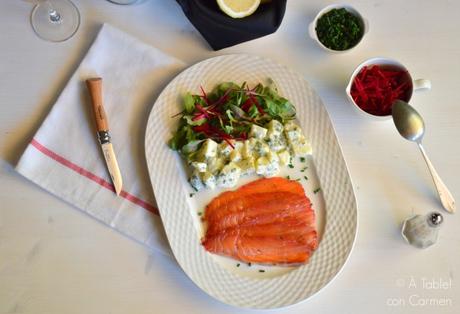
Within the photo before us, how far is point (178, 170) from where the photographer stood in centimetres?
142

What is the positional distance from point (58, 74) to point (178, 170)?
0.45 metres

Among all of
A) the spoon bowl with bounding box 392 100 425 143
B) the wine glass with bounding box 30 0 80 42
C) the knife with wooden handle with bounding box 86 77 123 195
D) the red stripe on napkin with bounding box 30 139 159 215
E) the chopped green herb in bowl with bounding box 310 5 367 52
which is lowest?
the red stripe on napkin with bounding box 30 139 159 215

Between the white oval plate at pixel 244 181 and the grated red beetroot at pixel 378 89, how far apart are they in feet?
0.37

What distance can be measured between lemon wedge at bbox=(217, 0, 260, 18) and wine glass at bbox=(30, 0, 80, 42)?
45 cm

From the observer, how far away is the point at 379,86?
56.4 inches

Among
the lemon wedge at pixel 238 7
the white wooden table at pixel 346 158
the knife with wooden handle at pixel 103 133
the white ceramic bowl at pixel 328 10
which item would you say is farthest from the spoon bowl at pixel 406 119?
the knife with wooden handle at pixel 103 133

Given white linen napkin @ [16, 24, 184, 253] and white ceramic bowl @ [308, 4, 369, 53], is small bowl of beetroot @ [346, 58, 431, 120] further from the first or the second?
white linen napkin @ [16, 24, 184, 253]

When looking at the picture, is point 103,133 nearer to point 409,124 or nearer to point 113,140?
point 113,140

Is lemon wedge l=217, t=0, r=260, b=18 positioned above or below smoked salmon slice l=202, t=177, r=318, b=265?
above

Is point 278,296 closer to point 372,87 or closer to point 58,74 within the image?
point 372,87

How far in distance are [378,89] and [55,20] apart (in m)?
0.94

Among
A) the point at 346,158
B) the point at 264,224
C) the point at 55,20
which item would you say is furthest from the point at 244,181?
the point at 55,20

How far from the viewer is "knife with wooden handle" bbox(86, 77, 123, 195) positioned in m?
1.41

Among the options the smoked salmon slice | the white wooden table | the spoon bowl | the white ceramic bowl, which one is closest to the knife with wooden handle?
the white wooden table
